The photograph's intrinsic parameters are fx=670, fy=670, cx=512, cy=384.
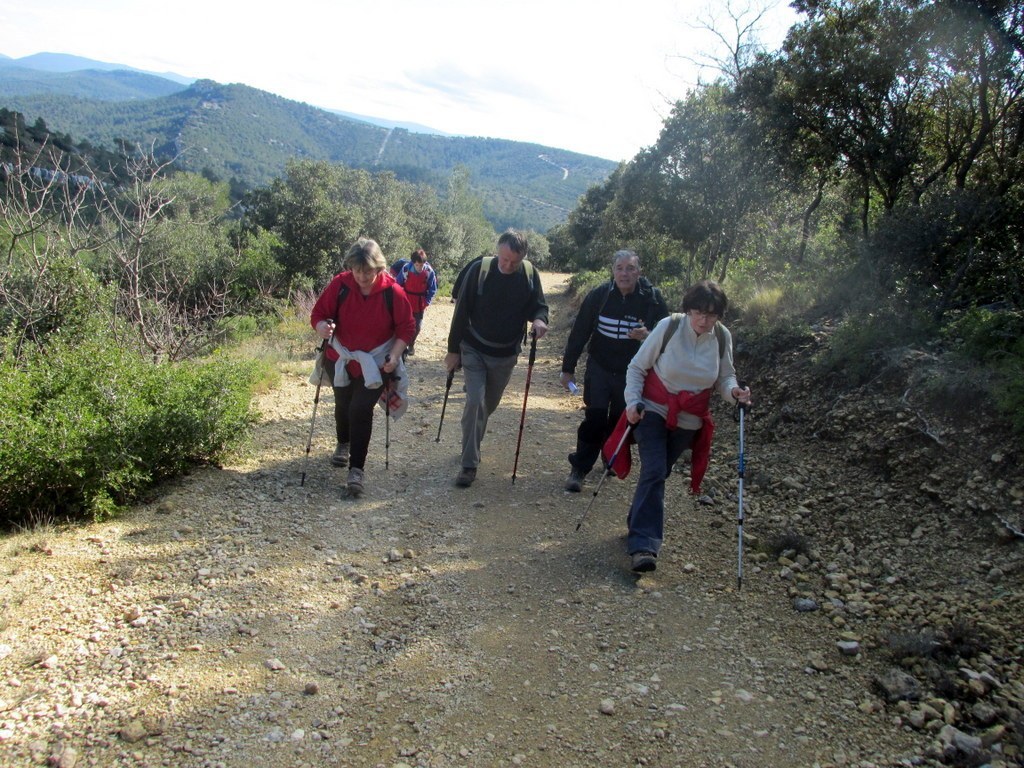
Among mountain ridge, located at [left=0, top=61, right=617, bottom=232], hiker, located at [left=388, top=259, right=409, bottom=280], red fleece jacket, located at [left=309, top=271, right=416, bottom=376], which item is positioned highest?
mountain ridge, located at [left=0, top=61, right=617, bottom=232]

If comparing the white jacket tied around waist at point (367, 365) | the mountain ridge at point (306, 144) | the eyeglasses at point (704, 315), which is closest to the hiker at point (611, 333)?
the eyeglasses at point (704, 315)

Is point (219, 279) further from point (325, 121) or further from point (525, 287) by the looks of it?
point (325, 121)

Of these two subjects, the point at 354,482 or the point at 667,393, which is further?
the point at 354,482

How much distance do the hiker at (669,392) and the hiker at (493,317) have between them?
1.34 m

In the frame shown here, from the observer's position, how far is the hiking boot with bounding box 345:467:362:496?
5.76m

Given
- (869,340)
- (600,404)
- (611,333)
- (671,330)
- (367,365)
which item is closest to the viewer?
(671,330)

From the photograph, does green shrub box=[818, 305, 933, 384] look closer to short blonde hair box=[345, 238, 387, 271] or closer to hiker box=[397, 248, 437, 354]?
short blonde hair box=[345, 238, 387, 271]

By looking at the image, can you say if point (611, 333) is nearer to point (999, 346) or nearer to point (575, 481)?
point (575, 481)

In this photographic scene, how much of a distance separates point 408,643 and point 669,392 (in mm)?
2297

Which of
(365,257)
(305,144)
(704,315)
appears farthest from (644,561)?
(305,144)

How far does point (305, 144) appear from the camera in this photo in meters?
169

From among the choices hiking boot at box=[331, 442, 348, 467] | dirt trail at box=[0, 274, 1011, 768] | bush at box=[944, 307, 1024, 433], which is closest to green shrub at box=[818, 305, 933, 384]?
bush at box=[944, 307, 1024, 433]

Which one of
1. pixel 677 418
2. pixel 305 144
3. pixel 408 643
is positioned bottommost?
pixel 408 643

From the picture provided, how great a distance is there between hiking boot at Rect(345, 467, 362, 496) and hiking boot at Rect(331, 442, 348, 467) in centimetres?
59
